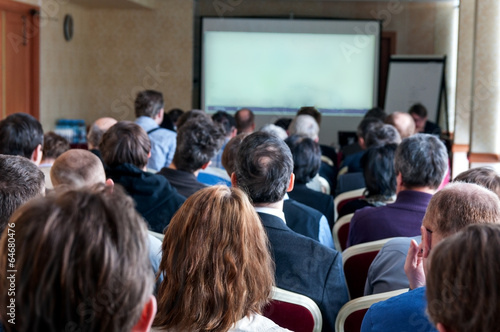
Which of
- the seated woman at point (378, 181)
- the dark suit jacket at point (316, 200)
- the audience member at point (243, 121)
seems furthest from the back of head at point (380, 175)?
the audience member at point (243, 121)

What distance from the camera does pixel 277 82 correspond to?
1118 centimetres

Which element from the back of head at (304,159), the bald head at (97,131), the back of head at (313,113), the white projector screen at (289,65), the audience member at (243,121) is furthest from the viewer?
the white projector screen at (289,65)

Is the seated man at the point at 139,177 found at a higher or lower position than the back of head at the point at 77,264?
lower

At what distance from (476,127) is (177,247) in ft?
17.1

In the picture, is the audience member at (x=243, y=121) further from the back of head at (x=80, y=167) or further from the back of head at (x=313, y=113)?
the back of head at (x=80, y=167)

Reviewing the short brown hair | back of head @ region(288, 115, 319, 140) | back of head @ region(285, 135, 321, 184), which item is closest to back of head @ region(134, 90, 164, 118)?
back of head @ region(288, 115, 319, 140)

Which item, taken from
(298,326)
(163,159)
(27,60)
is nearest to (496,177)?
(298,326)

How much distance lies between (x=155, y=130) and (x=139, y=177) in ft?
7.60

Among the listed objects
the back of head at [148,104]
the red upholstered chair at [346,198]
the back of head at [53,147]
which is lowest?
the red upholstered chair at [346,198]

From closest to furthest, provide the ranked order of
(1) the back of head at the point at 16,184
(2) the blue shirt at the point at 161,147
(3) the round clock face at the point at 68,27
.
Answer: (1) the back of head at the point at 16,184, (2) the blue shirt at the point at 161,147, (3) the round clock face at the point at 68,27

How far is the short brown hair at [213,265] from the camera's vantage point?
4.82ft

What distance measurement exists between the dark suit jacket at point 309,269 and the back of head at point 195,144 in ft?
4.96

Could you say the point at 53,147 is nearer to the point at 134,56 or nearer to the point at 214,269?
the point at 214,269

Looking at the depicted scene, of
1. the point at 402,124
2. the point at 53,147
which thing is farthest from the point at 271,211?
the point at 402,124
